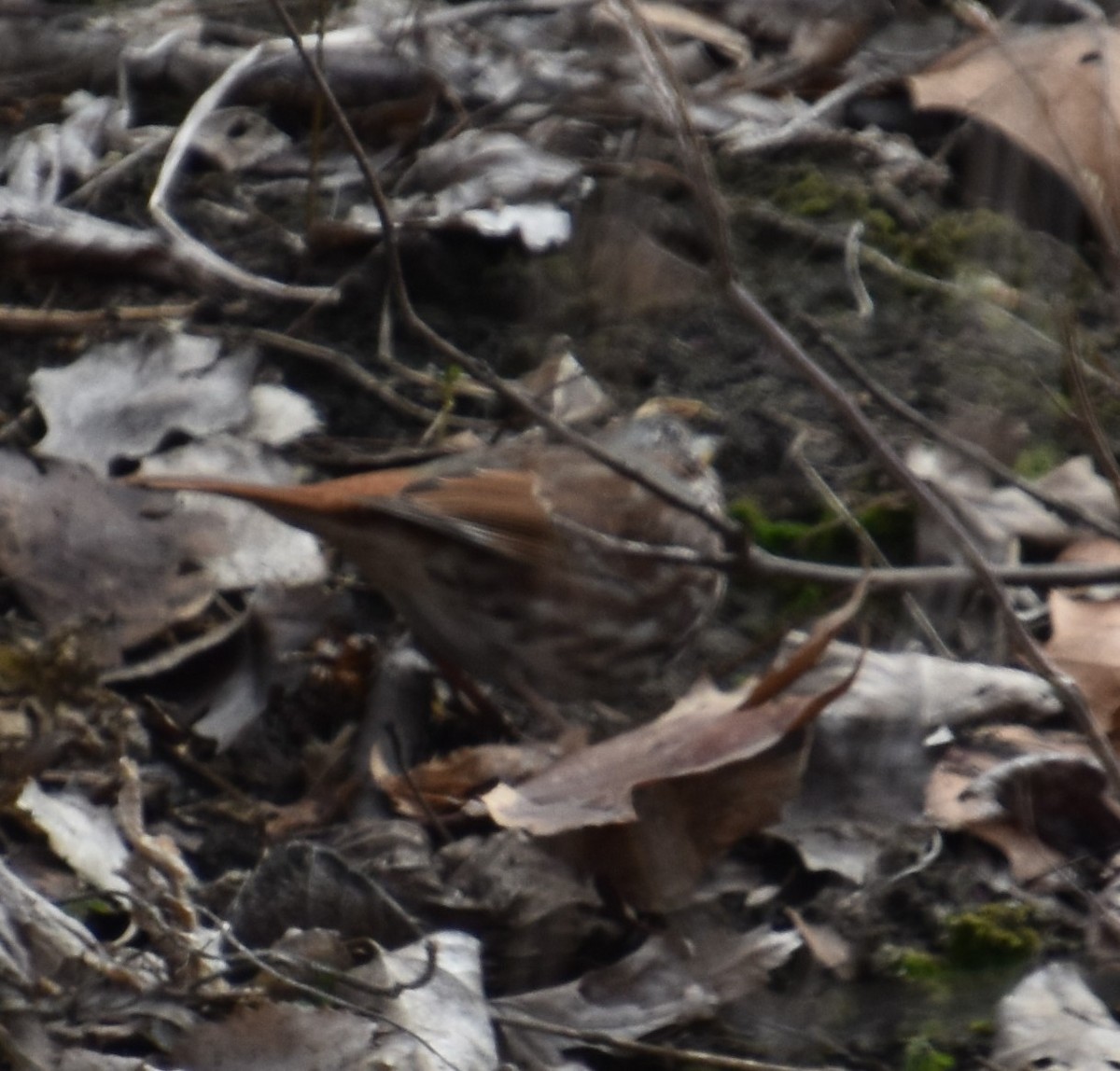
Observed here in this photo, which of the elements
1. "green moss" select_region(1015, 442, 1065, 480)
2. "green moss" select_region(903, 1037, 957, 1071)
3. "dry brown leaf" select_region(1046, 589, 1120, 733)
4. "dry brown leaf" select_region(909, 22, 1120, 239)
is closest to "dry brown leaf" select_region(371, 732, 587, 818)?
"green moss" select_region(903, 1037, 957, 1071)

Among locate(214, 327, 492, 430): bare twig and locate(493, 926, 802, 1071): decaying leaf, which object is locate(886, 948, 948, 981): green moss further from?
locate(214, 327, 492, 430): bare twig

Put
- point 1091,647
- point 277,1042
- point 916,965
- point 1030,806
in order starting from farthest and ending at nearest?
point 1091,647
point 1030,806
point 916,965
point 277,1042

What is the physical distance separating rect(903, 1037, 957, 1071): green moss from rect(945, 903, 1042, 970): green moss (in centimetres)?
21

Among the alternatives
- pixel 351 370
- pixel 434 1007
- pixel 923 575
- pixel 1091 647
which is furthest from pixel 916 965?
pixel 351 370

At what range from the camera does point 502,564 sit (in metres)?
3.60

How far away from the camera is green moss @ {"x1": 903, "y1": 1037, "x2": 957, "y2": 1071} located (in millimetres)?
2521

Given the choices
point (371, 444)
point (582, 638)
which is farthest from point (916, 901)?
point (371, 444)

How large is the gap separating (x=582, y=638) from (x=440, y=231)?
3.35ft

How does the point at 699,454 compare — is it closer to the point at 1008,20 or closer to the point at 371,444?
the point at 371,444

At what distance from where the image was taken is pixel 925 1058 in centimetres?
253

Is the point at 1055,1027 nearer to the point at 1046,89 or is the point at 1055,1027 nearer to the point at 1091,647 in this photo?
the point at 1091,647

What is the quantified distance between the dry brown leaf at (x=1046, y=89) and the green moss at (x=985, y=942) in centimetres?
149

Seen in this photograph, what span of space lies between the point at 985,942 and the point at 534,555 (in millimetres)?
1207

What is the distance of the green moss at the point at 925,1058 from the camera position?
252cm
